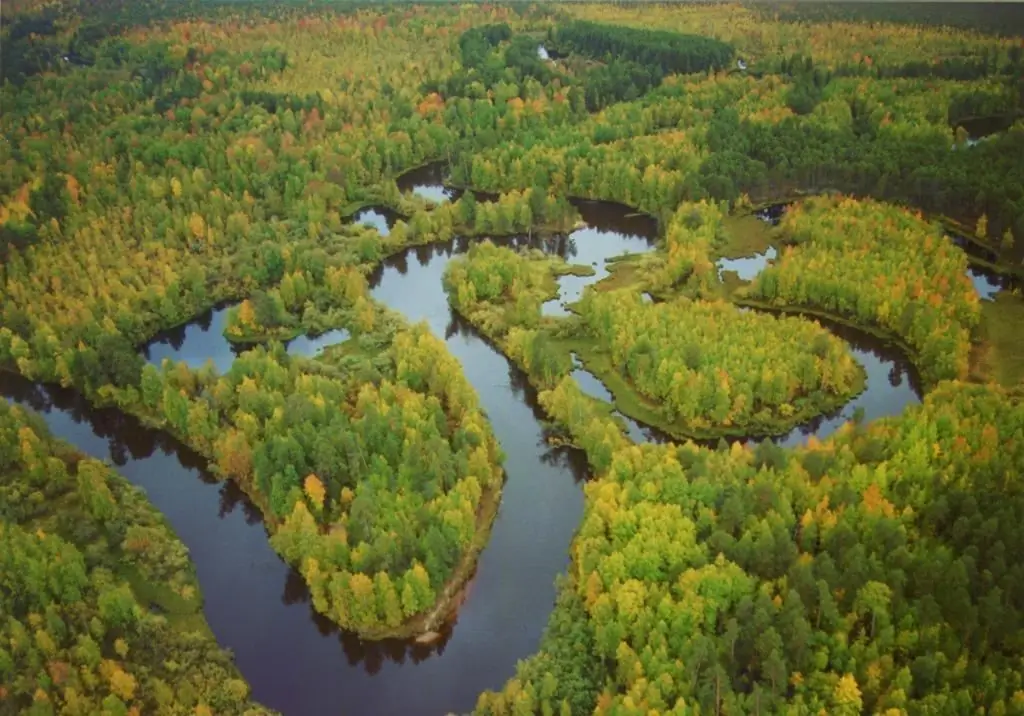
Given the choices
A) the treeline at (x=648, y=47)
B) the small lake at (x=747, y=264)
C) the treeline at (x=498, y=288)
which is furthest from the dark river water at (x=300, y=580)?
the treeline at (x=648, y=47)

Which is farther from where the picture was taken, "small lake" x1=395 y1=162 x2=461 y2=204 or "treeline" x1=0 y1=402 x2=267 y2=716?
"small lake" x1=395 y1=162 x2=461 y2=204

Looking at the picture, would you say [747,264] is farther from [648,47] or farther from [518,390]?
[648,47]

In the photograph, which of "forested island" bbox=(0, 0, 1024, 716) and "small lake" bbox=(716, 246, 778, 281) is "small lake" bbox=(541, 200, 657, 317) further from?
"small lake" bbox=(716, 246, 778, 281)

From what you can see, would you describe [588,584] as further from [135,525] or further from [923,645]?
[135,525]

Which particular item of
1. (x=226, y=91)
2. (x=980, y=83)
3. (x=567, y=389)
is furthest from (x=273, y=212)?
(x=980, y=83)

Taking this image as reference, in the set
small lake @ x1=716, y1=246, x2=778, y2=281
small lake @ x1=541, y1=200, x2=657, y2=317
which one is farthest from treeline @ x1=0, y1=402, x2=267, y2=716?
small lake @ x1=716, y1=246, x2=778, y2=281

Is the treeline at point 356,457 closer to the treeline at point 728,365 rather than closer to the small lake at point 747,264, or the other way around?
the treeline at point 728,365
